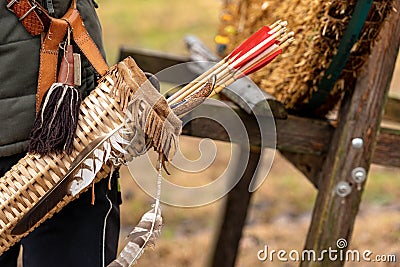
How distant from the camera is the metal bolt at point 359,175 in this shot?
5.73 feet

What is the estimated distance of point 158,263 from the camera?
10.6 feet

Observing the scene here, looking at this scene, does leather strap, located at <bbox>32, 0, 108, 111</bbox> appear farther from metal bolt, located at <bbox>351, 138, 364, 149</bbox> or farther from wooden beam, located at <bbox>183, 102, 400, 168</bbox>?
metal bolt, located at <bbox>351, 138, 364, 149</bbox>

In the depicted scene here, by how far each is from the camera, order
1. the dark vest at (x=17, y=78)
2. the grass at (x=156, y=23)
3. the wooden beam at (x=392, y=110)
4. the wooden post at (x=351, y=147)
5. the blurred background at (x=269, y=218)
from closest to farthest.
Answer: the dark vest at (x=17, y=78) → the wooden post at (x=351, y=147) → the wooden beam at (x=392, y=110) → the blurred background at (x=269, y=218) → the grass at (x=156, y=23)

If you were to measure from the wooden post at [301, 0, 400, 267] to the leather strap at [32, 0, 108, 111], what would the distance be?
28.7 inches

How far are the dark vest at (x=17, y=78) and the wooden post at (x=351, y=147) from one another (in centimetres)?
80

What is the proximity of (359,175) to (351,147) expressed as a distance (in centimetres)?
8

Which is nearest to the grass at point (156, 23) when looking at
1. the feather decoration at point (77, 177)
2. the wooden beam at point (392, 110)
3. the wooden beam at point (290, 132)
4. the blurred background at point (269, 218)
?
the blurred background at point (269, 218)

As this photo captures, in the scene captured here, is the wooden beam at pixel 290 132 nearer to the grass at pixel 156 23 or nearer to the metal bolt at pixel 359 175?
the metal bolt at pixel 359 175

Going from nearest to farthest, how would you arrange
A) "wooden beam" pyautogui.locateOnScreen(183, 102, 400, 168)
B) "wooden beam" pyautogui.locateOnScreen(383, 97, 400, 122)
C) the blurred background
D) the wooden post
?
the wooden post
"wooden beam" pyautogui.locateOnScreen(183, 102, 400, 168)
"wooden beam" pyautogui.locateOnScreen(383, 97, 400, 122)
the blurred background

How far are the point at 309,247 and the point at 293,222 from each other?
229cm

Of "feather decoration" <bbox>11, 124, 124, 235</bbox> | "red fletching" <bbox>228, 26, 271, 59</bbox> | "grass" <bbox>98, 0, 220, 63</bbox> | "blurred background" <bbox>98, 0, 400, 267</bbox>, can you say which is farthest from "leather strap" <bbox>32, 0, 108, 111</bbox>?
"grass" <bbox>98, 0, 220, 63</bbox>

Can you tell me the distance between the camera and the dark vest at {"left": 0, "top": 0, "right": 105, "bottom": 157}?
4.16 ft

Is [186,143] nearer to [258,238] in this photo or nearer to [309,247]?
[258,238]

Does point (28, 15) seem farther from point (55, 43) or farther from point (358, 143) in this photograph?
point (358, 143)
